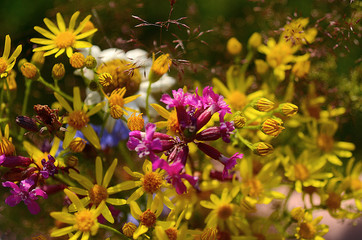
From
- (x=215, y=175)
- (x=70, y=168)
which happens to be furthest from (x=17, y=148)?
(x=215, y=175)

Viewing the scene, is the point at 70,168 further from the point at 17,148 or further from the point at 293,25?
the point at 293,25

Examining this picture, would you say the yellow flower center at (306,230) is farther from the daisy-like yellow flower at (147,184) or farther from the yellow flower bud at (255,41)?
the yellow flower bud at (255,41)

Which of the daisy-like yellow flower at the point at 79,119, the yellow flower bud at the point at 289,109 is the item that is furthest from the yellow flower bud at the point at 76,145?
the yellow flower bud at the point at 289,109

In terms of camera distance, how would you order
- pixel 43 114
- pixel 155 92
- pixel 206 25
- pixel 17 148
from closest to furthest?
pixel 43 114, pixel 17 148, pixel 155 92, pixel 206 25

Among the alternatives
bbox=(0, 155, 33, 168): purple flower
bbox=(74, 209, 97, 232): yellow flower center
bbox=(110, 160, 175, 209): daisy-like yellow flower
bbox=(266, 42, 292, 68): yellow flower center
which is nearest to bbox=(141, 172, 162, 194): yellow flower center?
bbox=(110, 160, 175, 209): daisy-like yellow flower

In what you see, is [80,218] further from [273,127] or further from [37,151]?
[273,127]

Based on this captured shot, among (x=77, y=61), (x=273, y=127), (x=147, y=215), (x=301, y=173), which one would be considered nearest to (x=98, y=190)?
(x=147, y=215)
